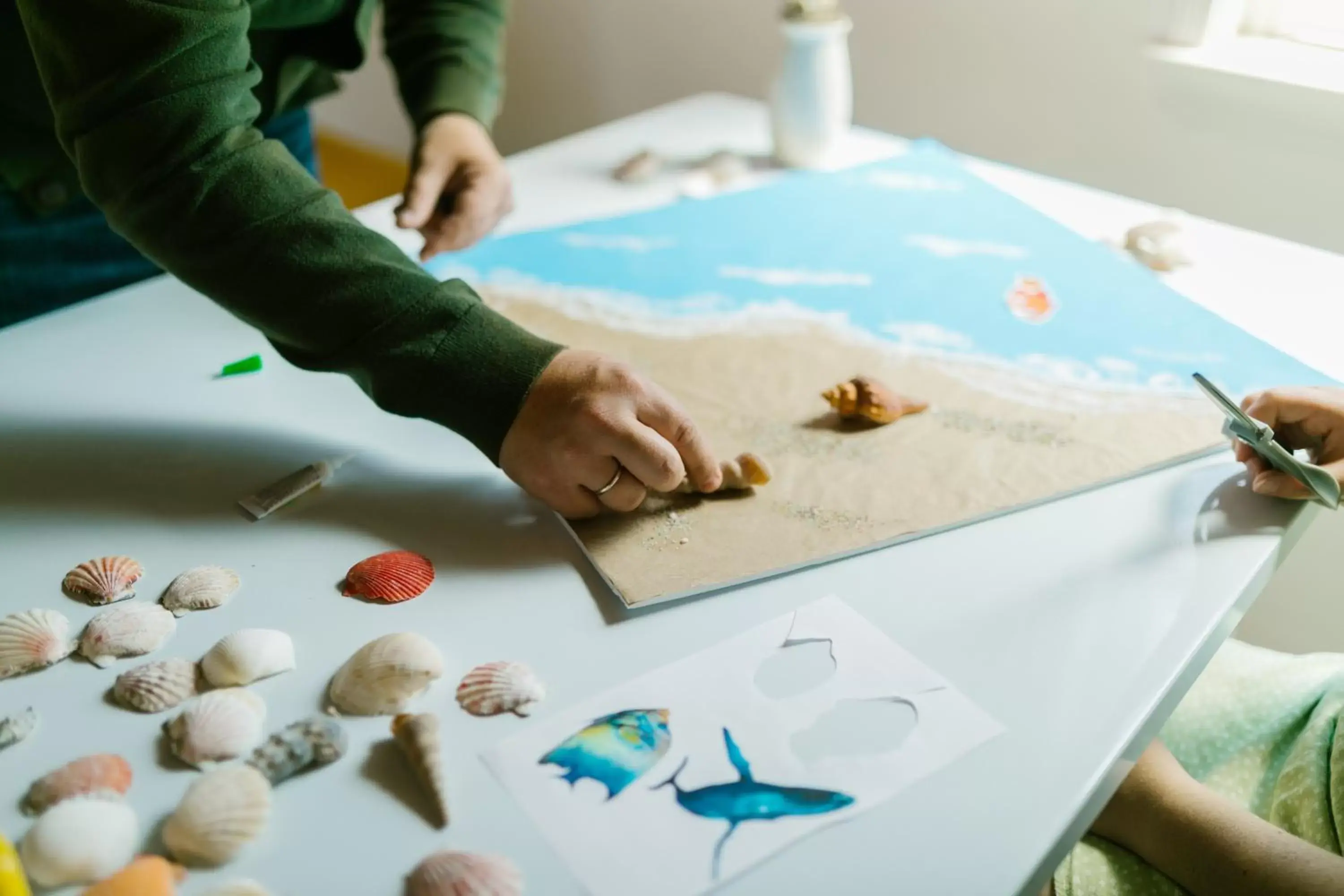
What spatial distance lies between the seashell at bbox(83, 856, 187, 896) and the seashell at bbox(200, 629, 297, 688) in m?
0.11

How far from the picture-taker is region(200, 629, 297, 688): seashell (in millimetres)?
557

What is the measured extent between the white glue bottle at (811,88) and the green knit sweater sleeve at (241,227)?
56 cm

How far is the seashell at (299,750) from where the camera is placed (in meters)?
0.51

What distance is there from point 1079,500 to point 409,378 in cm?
43

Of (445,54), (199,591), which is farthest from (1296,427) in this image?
(445,54)

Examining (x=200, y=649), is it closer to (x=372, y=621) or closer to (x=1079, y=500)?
(x=372, y=621)

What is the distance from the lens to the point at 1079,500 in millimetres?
689

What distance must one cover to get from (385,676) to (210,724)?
82mm

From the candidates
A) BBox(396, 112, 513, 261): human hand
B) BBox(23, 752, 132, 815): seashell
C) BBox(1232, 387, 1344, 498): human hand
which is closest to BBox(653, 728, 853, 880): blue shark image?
BBox(23, 752, 132, 815): seashell

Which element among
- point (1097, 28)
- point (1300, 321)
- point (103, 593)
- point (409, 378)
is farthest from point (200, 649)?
point (1097, 28)

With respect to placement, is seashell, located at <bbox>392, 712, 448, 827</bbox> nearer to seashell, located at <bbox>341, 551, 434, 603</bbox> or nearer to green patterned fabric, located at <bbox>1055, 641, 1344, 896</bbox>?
seashell, located at <bbox>341, 551, 434, 603</bbox>

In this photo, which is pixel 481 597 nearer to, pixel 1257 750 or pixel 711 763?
pixel 711 763

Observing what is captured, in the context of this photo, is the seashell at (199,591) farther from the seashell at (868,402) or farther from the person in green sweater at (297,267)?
the seashell at (868,402)

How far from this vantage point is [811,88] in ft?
3.73
